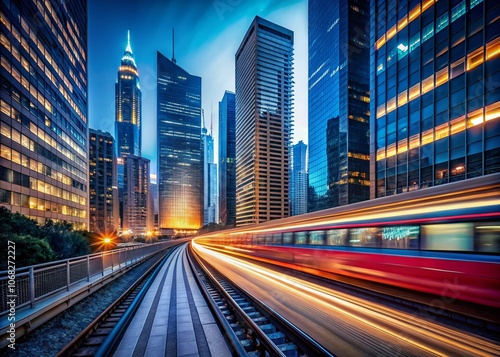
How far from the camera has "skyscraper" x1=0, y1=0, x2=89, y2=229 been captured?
33.4 m

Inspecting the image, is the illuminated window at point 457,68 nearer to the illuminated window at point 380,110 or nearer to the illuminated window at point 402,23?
the illuminated window at point 380,110

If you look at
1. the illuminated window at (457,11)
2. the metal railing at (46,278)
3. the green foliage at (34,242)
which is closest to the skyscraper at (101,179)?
the green foliage at (34,242)

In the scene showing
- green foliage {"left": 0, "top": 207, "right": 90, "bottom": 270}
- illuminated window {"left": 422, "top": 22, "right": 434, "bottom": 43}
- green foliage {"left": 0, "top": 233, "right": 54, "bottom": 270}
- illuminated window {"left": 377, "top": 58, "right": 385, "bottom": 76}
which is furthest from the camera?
illuminated window {"left": 377, "top": 58, "right": 385, "bottom": 76}

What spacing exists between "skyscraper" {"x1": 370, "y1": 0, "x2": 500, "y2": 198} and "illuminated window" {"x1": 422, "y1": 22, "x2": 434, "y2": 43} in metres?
0.11

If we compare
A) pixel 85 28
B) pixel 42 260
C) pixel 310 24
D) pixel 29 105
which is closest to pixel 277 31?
pixel 310 24

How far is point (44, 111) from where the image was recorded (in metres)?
41.9

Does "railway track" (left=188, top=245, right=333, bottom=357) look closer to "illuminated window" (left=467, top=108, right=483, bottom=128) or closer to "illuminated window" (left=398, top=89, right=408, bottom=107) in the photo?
"illuminated window" (left=467, top=108, right=483, bottom=128)

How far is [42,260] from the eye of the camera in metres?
10.9

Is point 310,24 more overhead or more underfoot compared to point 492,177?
more overhead

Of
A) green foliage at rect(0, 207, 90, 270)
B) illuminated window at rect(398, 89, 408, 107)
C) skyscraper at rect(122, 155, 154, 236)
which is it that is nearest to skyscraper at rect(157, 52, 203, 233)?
skyscraper at rect(122, 155, 154, 236)

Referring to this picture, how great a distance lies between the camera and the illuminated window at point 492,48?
21.1m

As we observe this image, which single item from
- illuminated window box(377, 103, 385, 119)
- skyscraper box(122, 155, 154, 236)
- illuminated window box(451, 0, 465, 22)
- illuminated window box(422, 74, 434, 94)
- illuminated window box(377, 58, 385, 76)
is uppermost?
illuminated window box(451, 0, 465, 22)

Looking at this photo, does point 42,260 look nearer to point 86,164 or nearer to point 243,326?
point 243,326

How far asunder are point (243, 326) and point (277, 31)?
164m
